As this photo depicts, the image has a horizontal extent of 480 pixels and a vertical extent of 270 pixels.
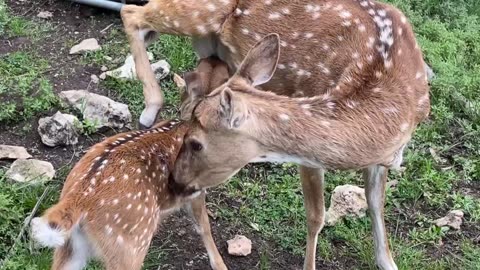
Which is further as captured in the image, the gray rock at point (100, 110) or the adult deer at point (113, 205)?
the gray rock at point (100, 110)

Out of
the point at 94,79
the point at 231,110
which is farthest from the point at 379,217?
the point at 94,79

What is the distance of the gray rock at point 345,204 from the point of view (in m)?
6.01

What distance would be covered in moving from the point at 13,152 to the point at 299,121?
218cm

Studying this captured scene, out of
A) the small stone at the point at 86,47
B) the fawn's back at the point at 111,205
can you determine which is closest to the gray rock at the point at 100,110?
the small stone at the point at 86,47

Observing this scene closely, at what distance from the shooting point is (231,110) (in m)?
4.42

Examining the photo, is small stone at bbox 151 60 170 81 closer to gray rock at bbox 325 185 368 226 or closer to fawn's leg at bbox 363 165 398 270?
gray rock at bbox 325 185 368 226

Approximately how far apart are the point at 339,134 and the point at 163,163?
0.93 m

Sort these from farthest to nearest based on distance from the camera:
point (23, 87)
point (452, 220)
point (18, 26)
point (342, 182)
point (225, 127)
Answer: point (18, 26) < point (23, 87) < point (342, 182) < point (452, 220) < point (225, 127)

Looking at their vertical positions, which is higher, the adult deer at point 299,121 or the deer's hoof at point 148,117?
the adult deer at point 299,121

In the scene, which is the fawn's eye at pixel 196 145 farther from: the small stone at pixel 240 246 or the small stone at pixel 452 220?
the small stone at pixel 452 220

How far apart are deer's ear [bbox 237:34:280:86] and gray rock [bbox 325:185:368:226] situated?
1.53 metres

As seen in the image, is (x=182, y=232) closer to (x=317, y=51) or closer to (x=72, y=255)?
(x=72, y=255)

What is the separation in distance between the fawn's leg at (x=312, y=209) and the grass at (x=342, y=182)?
0.77 feet

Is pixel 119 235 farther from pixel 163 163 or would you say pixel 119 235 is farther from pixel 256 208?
pixel 256 208
